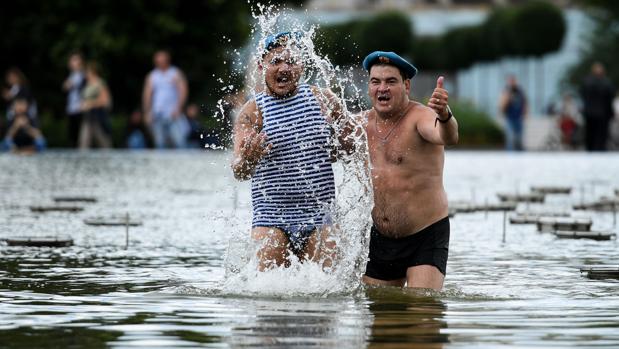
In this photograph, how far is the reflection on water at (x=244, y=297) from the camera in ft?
23.2

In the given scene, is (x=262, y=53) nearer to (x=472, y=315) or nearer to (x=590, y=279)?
(x=472, y=315)

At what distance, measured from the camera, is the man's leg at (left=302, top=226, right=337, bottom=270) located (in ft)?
28.5

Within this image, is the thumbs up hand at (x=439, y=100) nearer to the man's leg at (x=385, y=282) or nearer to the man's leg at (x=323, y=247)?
the man's leg at (x=323, y=247)

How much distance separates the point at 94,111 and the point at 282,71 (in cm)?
2591

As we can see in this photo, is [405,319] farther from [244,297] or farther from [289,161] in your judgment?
[289,161]

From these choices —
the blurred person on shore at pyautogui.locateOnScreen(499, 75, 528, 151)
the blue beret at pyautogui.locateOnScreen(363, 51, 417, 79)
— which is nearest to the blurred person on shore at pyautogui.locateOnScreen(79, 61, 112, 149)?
the blurred person on shore at pyautogui.locateOnScreen(499, 75, 528, 151)

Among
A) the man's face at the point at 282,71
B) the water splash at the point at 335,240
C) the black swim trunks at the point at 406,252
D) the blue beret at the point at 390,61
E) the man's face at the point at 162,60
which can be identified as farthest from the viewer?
the man's face at the point at 162,60

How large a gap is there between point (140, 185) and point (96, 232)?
7500mm

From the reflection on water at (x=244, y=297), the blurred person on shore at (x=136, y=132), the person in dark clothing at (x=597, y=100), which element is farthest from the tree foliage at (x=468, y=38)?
the reflection on water at (x=244, y=297)

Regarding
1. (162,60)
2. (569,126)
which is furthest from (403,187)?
(569,126)

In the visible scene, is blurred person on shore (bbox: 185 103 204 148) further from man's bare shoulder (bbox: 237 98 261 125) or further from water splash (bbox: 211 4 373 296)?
man's bare shoulder (bbox: 237 98 261 125)

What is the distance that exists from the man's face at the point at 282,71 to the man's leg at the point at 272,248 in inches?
26.6

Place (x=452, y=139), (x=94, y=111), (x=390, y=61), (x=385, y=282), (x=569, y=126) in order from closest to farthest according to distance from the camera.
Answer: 1. (x=452, y=139)
2. (x=390, y=61)
3. (x=385, y=282)
4. (x=94, y=111)
5. (x=569, y=126)

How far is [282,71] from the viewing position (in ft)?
28.4
